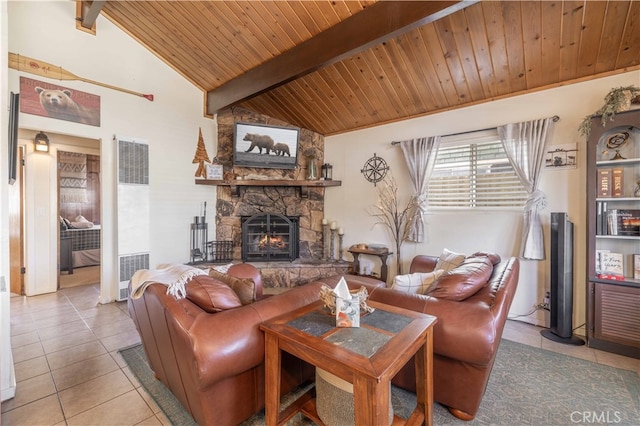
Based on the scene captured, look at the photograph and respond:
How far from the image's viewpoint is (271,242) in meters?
4.62

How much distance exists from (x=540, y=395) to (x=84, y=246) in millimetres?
7295

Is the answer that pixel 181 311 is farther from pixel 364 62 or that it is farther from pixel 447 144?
pixel 447 144

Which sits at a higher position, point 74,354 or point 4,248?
point 4,248

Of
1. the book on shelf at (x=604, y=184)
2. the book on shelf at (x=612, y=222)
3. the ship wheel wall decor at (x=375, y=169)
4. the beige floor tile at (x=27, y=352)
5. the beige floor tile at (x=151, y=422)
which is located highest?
the ship wheel wall decor at (x=375, y=169)

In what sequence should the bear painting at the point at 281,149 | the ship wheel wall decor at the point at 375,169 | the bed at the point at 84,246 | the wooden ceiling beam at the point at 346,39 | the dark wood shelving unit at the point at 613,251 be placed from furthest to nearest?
the bed at the point at 84,246 → the bear painting at the point at 281,149 → the ship wheel wall decor at the point at 375,169 → the dark wood shelving unit at the point at 613,251 → the wooden ceiling beam at the point at 346,39

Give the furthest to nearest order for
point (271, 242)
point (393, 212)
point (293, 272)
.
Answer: point (271, 242)
point (293, 272)
point (393, 212)

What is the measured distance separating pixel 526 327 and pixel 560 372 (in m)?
0.92

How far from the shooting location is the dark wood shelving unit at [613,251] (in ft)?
7.51

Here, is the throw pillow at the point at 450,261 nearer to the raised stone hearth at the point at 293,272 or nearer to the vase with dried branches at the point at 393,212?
the vase with dried branches at the point at 393,212

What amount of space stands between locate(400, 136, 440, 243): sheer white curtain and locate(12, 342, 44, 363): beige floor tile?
4.13 metres

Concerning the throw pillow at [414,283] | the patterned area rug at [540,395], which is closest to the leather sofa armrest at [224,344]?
the patterned area rug at [540,395]

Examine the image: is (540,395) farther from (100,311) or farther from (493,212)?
(100,311)

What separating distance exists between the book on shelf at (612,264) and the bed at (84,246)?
306 inches

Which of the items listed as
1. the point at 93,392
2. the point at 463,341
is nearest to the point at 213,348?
the point at 463,341
